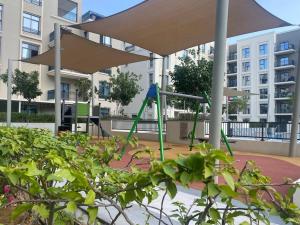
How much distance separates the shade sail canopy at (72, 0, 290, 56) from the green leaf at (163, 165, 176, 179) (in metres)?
6.56

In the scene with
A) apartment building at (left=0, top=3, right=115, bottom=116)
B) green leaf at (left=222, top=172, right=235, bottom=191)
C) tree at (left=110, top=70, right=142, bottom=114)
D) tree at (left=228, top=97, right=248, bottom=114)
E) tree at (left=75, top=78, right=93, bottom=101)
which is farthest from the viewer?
tree at (left=228, top=97, right=248, bottom=114)

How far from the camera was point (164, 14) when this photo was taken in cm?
800

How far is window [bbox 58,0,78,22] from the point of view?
3481 cm

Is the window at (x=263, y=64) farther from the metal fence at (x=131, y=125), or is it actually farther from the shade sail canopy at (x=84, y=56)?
the shade sail canopy at (x=84, y=56)

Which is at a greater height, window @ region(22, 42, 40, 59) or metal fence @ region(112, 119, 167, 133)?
window @ region(22, 42, 40, 59)

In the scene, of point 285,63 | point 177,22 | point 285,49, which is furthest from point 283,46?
point 177,22

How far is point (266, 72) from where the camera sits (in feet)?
197

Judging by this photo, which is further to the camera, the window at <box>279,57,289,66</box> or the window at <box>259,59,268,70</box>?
the window at <box>259,59,268,70</box>

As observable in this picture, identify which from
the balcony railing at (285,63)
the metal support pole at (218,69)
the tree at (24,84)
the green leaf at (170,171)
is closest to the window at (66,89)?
the tree at (24,84)

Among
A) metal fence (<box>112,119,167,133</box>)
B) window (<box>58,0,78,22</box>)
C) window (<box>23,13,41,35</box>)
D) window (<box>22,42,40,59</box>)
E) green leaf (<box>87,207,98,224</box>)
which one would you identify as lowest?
metal fence (<box>112,119,167,133</box>)

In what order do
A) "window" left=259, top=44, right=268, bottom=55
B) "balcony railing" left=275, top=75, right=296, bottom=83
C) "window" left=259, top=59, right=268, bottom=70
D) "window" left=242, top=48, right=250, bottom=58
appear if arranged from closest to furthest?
1. "balcony railing" left=275, top=75, right=296, bottom=83
2. "window" left=259, top=59, right=268, bottom=70
3. "window" left=259, top=44, right=268, bottom=55
4. "window" left=242, top=48, right=250, bottom=58

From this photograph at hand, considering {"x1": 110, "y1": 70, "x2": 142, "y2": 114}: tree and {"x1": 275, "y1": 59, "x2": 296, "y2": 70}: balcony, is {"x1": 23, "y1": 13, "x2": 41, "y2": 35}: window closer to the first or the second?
{"x1": 110, "y1": 70, "x2": 142, "y2": 114}: tree

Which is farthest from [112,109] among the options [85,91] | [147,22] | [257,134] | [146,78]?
[147,22]

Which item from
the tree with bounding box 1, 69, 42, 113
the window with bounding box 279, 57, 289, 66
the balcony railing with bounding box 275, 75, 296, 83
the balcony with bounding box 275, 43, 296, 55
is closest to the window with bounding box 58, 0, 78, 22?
the tree with bounding box 1, 69, 42, 113
